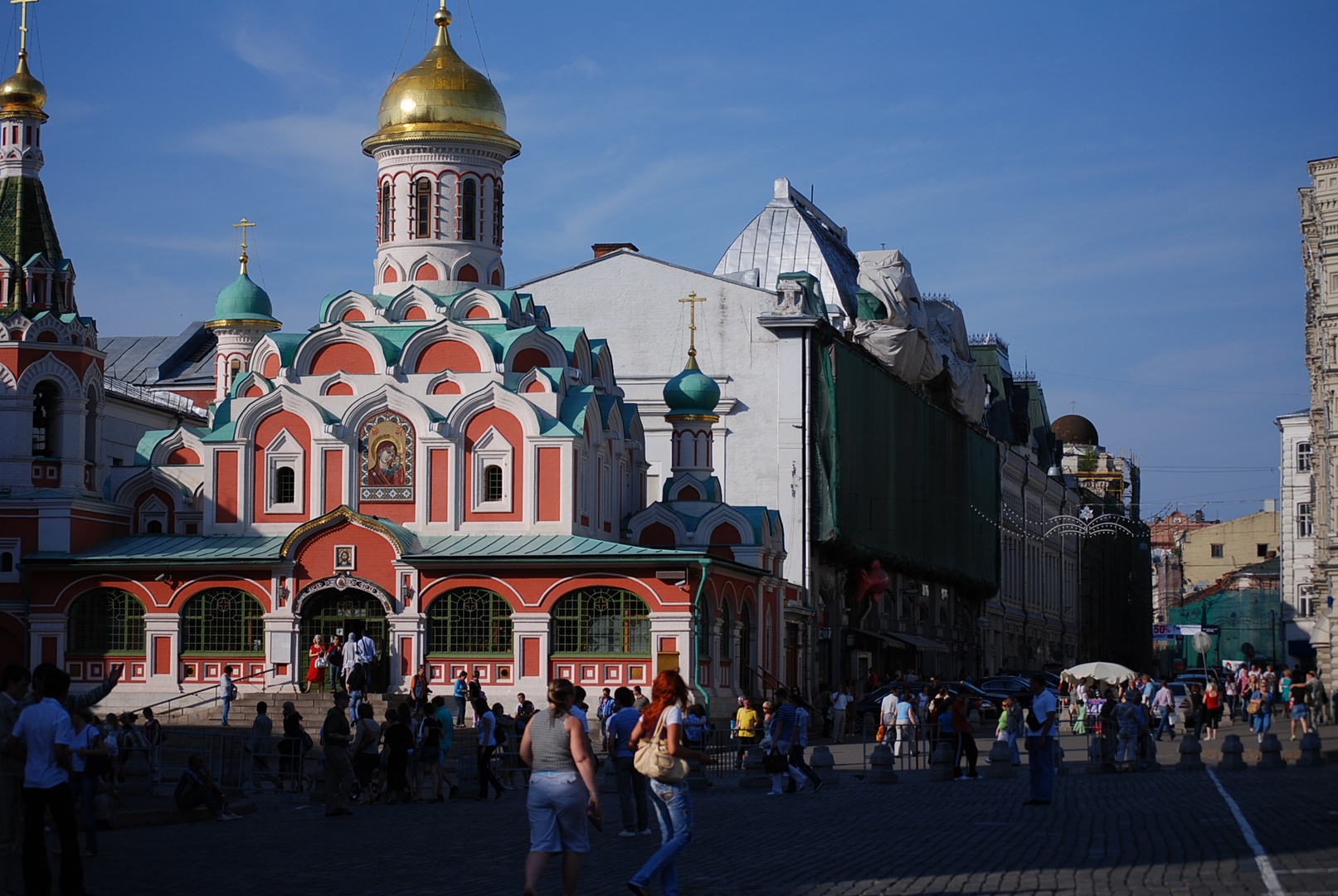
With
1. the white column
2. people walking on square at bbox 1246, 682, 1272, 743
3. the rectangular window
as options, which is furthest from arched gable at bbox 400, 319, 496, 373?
the rectangular window

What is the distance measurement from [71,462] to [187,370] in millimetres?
35065

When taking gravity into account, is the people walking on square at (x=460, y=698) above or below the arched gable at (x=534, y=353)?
below

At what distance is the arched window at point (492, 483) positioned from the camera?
42.0m

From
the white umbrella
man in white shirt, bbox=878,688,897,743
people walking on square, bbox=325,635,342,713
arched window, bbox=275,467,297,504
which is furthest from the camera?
the white umbrella

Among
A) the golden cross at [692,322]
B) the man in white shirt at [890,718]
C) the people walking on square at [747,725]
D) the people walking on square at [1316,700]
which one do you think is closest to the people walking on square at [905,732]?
the man in white shirt at [890,718]

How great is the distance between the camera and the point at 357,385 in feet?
141

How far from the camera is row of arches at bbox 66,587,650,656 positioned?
39.6m

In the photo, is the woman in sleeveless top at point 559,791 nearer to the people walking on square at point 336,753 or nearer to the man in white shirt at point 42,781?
the man in white shirt at point 42,781

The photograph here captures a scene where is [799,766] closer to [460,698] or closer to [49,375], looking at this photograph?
[460,698]

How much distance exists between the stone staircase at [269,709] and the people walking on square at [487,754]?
1159cm

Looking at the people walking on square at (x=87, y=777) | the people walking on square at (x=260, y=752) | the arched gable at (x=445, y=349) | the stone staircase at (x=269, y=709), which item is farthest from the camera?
the arched gable at (x=445, y=349)

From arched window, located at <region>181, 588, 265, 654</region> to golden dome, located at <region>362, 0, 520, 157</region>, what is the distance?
12124mm

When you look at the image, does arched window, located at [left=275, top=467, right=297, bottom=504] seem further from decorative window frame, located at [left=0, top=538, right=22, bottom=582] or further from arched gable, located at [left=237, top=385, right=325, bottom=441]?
decorative window frame, located at [left=0, top=538, right=22, bottom=582]

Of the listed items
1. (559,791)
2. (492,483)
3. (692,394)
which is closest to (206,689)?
(492,483)
